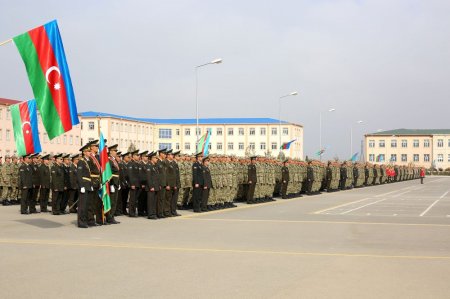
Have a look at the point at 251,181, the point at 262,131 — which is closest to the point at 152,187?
the point at 251,181

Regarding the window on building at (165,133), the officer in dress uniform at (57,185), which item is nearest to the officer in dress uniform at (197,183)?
the officer in dress uniform at (57,185)

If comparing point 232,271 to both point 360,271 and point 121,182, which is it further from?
point 121,182

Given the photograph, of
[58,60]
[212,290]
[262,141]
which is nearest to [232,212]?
[58,60]

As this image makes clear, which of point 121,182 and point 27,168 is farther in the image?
point 27,168

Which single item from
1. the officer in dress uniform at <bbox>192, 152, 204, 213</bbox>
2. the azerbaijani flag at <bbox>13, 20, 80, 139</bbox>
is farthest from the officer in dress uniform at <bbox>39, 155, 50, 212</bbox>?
the azerbaijani flag at <bbox>13, 20, 80, 139</bbox>

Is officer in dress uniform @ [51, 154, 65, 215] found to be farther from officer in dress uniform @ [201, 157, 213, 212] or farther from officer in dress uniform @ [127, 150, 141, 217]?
officer in dress uniform @ [201, 157, 213, 212]

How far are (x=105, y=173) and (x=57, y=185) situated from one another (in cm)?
406

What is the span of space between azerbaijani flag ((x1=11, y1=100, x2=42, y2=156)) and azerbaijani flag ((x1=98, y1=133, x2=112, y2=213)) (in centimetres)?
572

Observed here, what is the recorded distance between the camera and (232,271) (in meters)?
8.55

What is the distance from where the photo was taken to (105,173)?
15578 millimetres

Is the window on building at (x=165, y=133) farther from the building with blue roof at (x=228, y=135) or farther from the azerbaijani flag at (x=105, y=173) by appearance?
the azerbaijani flag at (x=105, y=173)

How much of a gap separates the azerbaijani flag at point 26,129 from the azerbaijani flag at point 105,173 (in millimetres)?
5719

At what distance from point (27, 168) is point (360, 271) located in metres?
13.6

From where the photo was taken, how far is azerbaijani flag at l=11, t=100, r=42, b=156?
67.7 ft
